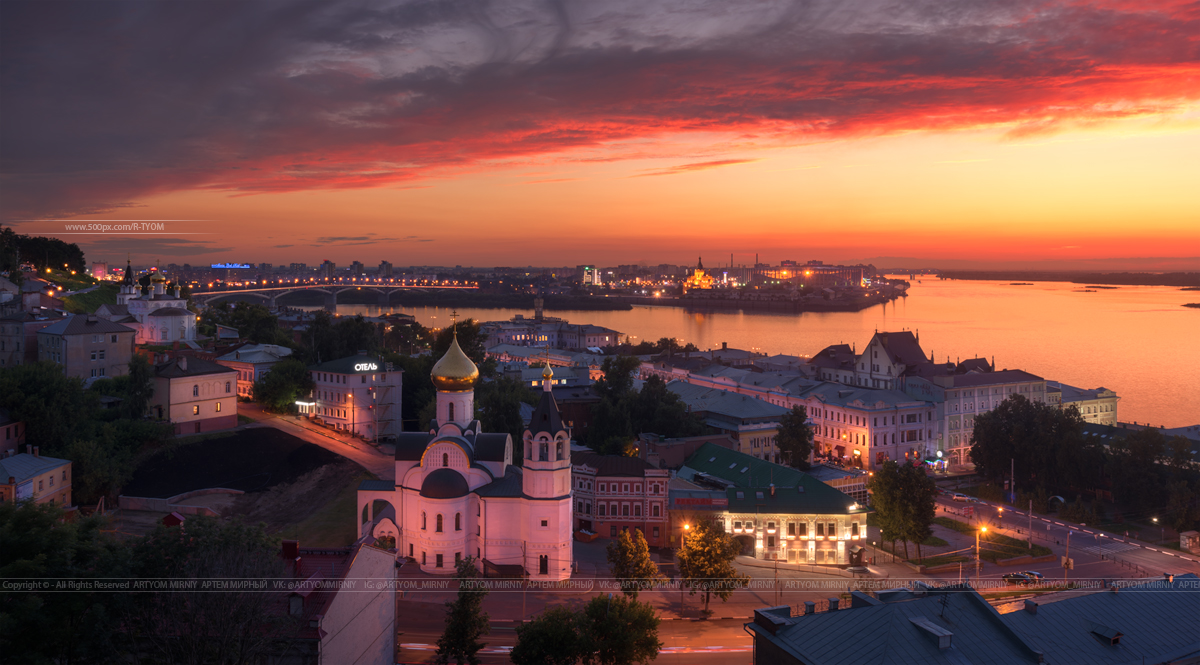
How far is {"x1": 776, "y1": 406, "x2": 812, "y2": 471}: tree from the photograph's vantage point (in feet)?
99.7

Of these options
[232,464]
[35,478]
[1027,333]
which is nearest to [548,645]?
[35,478]

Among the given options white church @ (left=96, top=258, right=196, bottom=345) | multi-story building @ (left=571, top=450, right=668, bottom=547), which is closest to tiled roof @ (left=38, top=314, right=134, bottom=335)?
white church @ (left=96, top=258, right=196, bottom=345)

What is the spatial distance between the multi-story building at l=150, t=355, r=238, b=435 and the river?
4657cm

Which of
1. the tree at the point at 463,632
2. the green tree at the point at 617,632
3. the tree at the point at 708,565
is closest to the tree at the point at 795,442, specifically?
the tree at the point at 708,565

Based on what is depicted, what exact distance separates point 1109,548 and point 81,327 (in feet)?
116

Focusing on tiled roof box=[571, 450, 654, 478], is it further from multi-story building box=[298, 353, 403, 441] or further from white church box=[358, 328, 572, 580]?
multi-story building box=[298, 353, 403, 441]

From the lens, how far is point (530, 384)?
138ft

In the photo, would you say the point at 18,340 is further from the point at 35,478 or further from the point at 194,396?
the point at 35,478

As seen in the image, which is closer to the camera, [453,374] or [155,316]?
[453,374]

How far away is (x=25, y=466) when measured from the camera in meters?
21.6

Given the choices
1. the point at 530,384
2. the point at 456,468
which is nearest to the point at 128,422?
the point at 456,468

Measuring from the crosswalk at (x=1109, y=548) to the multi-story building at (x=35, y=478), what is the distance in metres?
28.4

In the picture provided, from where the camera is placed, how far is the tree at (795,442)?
99.7 ft

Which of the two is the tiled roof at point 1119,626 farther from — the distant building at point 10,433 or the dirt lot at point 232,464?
the distant building at point 10,433
